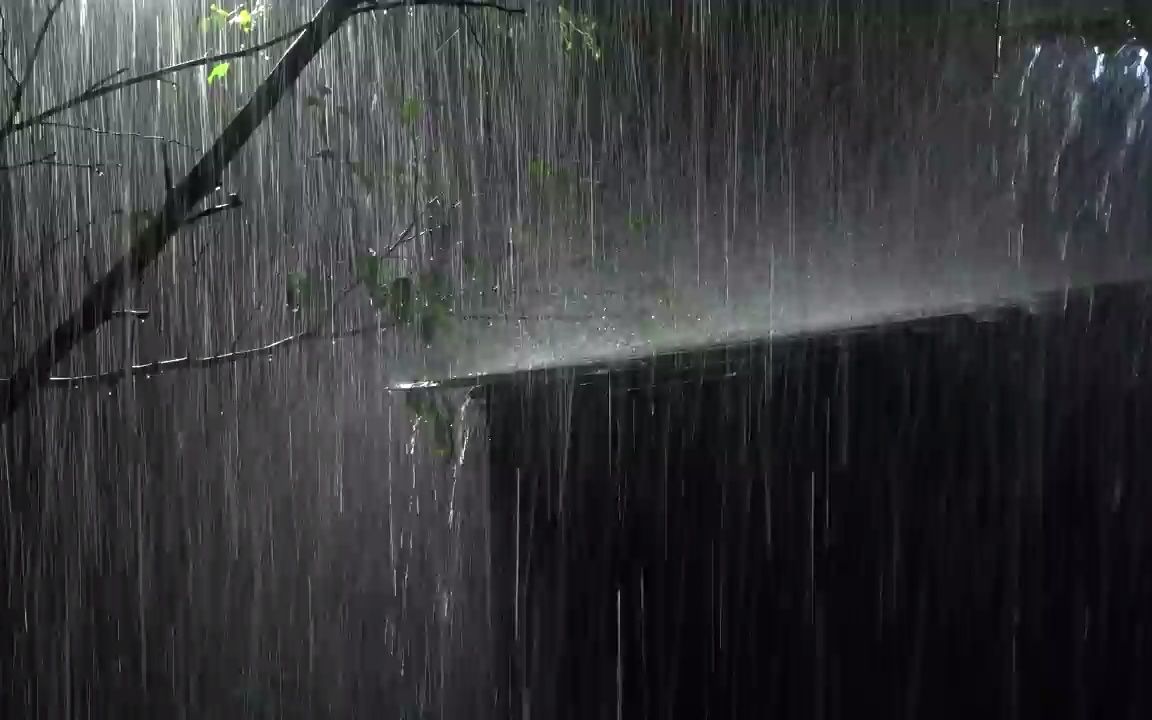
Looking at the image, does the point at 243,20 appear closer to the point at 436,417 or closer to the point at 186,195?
the point at 186,195

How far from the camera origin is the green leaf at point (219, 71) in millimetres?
1333

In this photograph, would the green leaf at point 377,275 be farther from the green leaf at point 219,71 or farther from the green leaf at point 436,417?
the green leaf at point 219,71

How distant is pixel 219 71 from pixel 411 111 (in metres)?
0.30

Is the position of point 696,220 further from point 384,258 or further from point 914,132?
point 384,258

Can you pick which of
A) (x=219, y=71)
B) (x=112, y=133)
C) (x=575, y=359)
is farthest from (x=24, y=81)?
(x=575, y=359)

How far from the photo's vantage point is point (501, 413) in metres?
1.36

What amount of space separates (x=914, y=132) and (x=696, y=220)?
13.6 inches

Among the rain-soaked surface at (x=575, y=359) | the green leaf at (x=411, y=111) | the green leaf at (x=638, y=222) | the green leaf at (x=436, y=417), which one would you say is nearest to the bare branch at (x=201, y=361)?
the rain-soaked surface at (x=575, y=359)

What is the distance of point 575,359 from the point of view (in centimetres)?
145

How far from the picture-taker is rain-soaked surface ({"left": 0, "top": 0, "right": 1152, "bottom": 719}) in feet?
3.53

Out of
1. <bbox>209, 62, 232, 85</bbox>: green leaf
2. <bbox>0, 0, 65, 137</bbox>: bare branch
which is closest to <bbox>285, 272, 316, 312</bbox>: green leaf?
<bbox>209, 62, 232, 85</bbox>: green leaf

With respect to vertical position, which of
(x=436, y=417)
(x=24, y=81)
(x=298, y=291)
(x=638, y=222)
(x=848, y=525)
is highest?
(x=24, y=81)

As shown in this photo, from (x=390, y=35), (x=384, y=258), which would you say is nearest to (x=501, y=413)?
(x=384, y=258)

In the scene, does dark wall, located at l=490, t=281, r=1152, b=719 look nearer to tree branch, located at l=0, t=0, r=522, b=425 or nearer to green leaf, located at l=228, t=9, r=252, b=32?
tree branch, located at l=0, t=0, r=522, b=425
